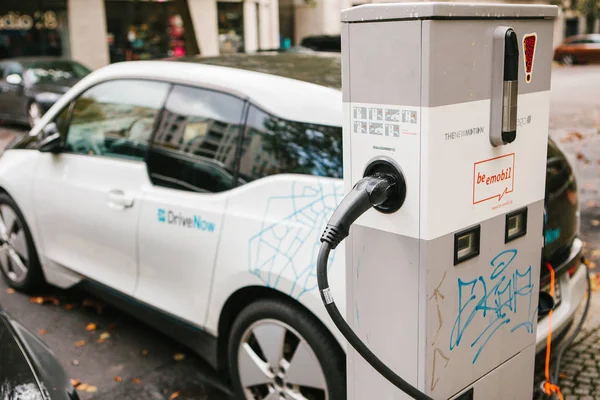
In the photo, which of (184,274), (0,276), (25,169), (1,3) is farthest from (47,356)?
(1,3)

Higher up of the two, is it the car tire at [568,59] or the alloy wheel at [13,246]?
the alloy wheel at [13,246]

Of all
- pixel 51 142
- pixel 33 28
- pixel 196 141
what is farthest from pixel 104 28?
pixel 196 141

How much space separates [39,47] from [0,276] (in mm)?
16611

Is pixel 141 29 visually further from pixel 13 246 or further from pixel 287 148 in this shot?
pixel 287 148

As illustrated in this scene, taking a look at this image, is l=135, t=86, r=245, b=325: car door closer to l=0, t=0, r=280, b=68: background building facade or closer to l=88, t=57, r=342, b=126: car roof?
l=88, t=57, r=342, b=126: car roof

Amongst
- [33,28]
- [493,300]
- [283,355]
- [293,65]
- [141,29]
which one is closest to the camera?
[493,300]

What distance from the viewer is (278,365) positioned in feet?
9.36

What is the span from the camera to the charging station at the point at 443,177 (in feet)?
5.99

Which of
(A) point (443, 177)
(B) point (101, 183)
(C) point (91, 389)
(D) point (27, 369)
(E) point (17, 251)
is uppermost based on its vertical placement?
(A) point (443, 177)

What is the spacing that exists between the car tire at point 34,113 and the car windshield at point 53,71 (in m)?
0.65

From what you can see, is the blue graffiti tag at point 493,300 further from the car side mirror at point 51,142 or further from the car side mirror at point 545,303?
the car side mirror at point 51,142

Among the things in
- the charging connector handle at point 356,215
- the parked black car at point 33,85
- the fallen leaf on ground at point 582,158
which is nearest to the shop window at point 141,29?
the parked black car at point 33,85

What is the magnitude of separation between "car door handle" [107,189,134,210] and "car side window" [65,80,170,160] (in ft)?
0.70

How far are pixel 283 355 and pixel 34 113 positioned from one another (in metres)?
11.6
